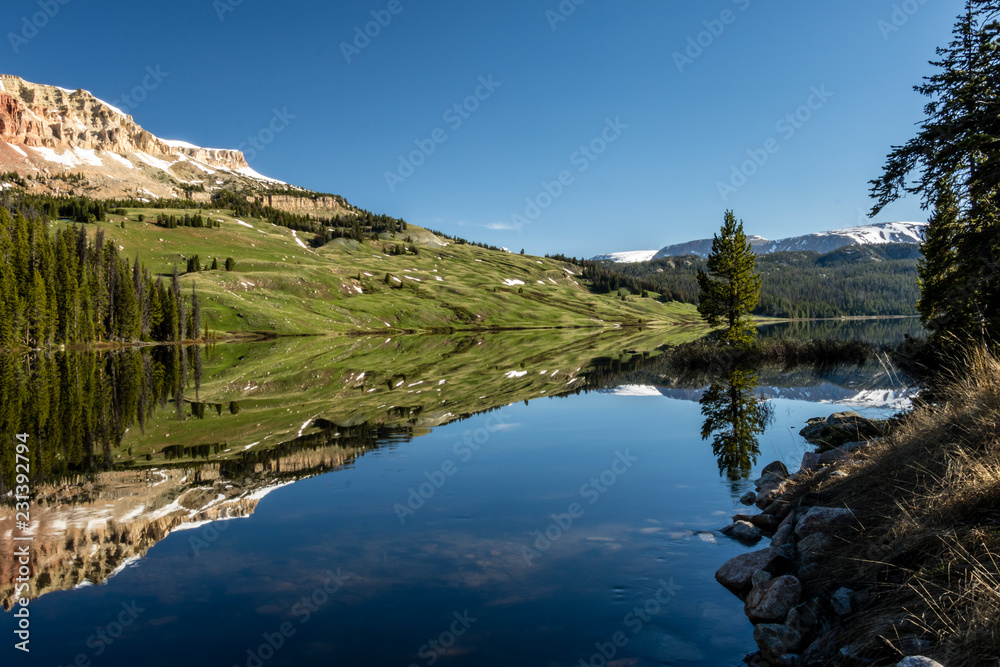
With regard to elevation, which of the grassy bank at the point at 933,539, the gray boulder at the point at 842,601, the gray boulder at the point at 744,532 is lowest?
the gray boulder at the point at 744,532

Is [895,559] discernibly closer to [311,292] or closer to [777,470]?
[777,470]

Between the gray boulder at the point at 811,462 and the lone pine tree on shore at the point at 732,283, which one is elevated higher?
the lone pine tree on shore at the point at 732,283

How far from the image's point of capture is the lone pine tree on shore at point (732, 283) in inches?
2259

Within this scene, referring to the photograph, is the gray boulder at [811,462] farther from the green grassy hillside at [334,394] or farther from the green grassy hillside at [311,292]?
the green grassy hillside at [311,292]

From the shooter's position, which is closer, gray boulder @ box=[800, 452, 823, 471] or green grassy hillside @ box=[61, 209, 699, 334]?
gray boulder @ box=[800, 452, 823, 471]

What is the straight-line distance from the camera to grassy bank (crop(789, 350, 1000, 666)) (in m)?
5.63

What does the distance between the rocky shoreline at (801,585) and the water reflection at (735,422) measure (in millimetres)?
5113

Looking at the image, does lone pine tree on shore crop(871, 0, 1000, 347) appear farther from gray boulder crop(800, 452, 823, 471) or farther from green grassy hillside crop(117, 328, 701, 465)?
green grassy hillside crop(117, 328, 701, 465)

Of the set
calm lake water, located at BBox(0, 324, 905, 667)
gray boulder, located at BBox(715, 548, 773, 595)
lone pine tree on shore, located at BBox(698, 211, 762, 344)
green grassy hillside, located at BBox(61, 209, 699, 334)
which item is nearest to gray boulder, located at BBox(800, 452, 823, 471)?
calm lake water, located at BBox(0, 324, 905, 667)

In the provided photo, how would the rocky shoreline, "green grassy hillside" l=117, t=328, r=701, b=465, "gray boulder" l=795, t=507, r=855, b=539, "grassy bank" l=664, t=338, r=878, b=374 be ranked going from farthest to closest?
"grassy bank" l=664, t=338, r=878, b=374 < "green grassy hillside" l=117, t=328, r=701, b=465 < "gray boulder" l=795, t=507, r=855, b=539 < the rocky shoreline

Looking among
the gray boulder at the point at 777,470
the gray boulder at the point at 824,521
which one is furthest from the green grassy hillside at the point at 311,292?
the gray boulder at the point at 824,521

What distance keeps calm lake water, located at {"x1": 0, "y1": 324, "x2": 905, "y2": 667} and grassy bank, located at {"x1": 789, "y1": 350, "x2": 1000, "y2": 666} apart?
241 centimetres

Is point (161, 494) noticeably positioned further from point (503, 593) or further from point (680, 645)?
point (680, 645)

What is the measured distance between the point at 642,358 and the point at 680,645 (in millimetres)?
56033
